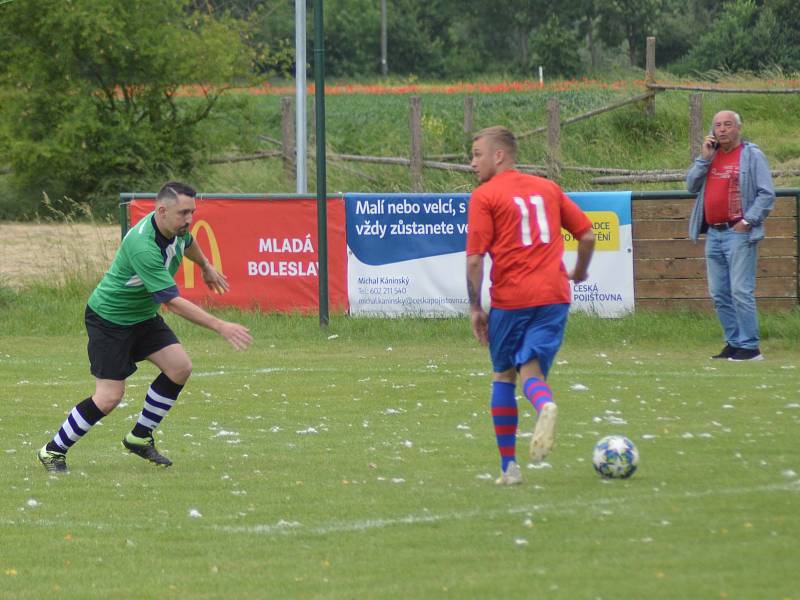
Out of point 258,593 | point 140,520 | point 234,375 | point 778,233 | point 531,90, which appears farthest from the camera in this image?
point 531,90

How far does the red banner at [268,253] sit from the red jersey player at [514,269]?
9521mm

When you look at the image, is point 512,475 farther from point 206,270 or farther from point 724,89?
point 724,89

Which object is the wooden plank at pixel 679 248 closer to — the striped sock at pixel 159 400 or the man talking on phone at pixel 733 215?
the man talking on phone at pixel 733 215

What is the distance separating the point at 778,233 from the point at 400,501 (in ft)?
31.3

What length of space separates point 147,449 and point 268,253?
8670 mm

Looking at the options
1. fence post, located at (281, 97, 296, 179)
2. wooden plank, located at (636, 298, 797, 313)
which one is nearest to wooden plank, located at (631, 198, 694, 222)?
wooden plank, located at (636, 298, 797, 313)

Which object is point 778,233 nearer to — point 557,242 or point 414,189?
point 557,242

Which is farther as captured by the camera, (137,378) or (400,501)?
(137,378)

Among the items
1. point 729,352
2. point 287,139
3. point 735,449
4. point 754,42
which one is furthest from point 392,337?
point 754,42

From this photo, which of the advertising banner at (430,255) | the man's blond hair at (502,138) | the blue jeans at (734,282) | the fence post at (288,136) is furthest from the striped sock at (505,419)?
the fence post at (288,136)

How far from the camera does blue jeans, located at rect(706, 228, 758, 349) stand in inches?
529

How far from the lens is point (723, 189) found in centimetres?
1348

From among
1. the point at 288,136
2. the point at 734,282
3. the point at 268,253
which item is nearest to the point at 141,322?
the point at 734,282

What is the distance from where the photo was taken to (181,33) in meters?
30.7
